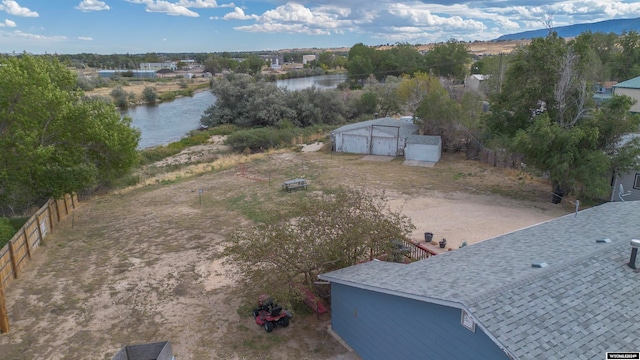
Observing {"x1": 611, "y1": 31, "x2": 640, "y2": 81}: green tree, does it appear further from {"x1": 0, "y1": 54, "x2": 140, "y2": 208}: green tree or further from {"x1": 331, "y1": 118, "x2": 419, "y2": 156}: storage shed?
{"x1": 0, "y1": 54, "x2": 140, "y2": 208}: green tree

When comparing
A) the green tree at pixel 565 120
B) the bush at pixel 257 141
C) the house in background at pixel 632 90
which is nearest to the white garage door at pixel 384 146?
the bush at pixel 257 141

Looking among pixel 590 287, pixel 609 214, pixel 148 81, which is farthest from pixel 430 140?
pixel 148 81

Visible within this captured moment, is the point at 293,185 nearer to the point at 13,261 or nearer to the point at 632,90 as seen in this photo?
the point at 13,261

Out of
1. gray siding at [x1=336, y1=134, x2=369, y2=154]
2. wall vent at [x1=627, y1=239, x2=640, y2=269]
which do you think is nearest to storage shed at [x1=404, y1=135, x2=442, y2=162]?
gray siding at [x1=336, y1=134, x2=369, y2=154]

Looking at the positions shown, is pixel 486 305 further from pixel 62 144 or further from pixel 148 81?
pixel 148 81

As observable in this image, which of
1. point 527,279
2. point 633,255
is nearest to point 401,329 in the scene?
point 527,279

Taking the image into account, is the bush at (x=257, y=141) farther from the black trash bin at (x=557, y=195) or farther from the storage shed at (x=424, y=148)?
the black trash bin at (x=557, y=195)
